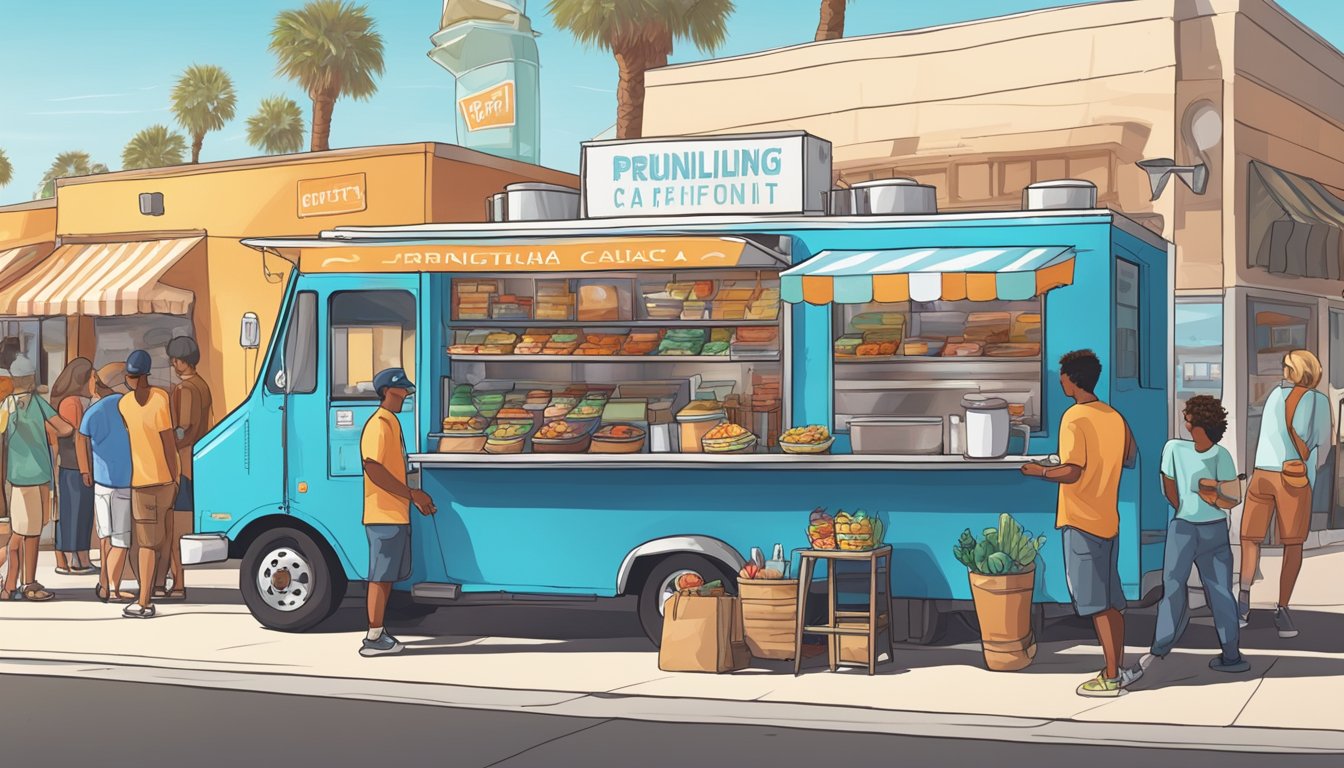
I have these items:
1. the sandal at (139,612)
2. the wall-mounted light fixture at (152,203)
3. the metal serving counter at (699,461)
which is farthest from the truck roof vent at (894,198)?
the wall-mounted light fixture at (152,203)

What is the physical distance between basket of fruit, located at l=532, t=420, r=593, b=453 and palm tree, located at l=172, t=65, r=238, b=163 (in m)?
58.3

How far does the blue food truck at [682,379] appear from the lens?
10.1 meters

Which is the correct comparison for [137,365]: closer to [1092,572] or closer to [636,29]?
[1092,572]

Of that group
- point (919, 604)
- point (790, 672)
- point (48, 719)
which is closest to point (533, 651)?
point (790, 672)

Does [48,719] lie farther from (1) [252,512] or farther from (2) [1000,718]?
(2) [1000,718]

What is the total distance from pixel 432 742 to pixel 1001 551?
3.79 m

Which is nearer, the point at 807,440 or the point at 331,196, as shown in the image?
the point at 807,440

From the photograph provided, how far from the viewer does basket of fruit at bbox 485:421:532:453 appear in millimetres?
10953

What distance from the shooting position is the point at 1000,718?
828 cm

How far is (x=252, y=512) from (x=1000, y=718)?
5706 millimetres

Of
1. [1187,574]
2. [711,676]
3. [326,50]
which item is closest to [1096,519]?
[1187,574]

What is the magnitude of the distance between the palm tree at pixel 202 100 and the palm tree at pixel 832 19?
43.6m

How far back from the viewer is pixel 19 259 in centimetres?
2062

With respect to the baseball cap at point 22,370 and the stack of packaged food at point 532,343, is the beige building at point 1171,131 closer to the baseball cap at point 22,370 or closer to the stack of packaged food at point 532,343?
the stack of packaged food at point 532,343
